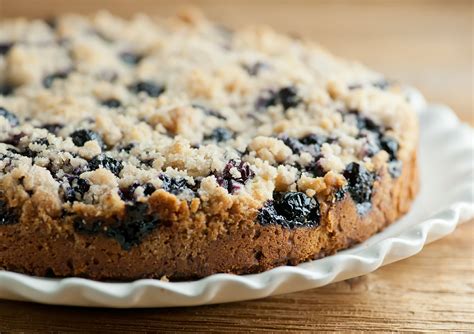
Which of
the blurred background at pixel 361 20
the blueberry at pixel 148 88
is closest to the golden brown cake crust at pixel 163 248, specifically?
the blueberry at pixel 148 88

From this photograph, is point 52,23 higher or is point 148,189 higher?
point 148,189

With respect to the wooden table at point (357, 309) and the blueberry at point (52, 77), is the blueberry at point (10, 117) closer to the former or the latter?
the blueberry at point (52, 77)

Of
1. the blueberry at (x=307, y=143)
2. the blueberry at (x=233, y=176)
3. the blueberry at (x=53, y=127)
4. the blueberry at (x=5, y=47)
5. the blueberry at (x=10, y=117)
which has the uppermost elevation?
the blueberry at (x=233, y=176)

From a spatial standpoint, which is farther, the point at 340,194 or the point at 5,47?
the point at 5,47

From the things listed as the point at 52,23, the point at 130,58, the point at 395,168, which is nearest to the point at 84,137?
the point at 130,58

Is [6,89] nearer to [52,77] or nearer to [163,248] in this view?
[52,77]

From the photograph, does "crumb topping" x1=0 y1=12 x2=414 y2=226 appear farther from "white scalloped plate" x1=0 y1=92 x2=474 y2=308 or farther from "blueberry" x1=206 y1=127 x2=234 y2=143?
"white scalloped plate" x1=0 y1=92 x2=474 y2=308

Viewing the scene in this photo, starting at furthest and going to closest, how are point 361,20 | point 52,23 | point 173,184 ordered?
1. point 361,20
2. point 52,23
3. point 173,184
